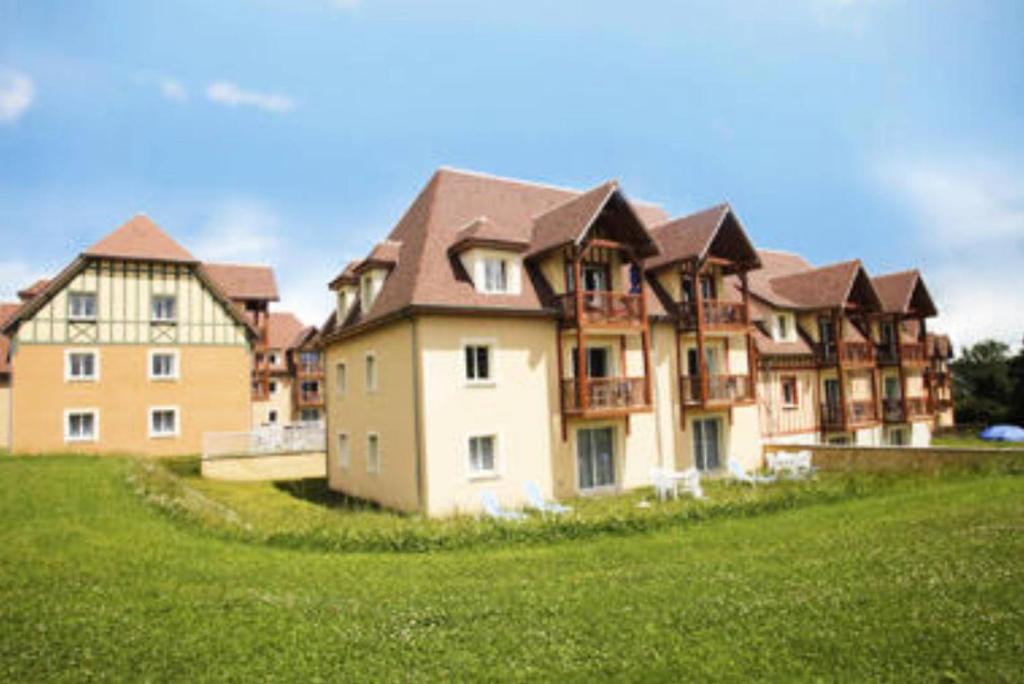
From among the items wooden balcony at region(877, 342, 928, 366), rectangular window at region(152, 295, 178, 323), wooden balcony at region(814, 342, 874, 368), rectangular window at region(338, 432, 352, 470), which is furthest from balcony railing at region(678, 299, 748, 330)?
rectangular window at region(152, 295, 178, 323)

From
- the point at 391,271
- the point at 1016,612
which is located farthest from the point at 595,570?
the point at 391,271

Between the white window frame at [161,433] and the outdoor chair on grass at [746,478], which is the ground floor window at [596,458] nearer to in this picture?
the outdoor chair on grass at [746,478]

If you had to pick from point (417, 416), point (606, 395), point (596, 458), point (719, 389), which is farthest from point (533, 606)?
point (719, 389)

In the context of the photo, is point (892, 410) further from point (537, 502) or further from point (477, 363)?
point (477, 363)

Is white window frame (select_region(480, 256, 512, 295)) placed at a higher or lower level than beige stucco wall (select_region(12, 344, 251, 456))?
higher

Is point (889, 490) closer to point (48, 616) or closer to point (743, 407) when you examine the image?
point (743, 407)

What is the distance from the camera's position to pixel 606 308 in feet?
62.5

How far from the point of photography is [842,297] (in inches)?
1038

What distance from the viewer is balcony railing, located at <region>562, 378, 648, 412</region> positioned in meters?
18.5

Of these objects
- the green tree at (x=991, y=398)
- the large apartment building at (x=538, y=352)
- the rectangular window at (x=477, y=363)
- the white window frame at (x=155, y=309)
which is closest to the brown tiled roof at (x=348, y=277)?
the large apartment building at (x=538, y=352)

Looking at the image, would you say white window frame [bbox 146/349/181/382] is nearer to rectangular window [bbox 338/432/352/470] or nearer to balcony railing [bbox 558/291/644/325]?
rectangular window [bbox 338/432/352/470]

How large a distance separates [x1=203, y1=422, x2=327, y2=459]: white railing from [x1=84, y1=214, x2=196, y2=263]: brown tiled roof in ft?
30.6

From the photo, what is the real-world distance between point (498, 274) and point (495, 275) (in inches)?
4.9

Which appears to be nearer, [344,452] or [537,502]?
[537,502]
